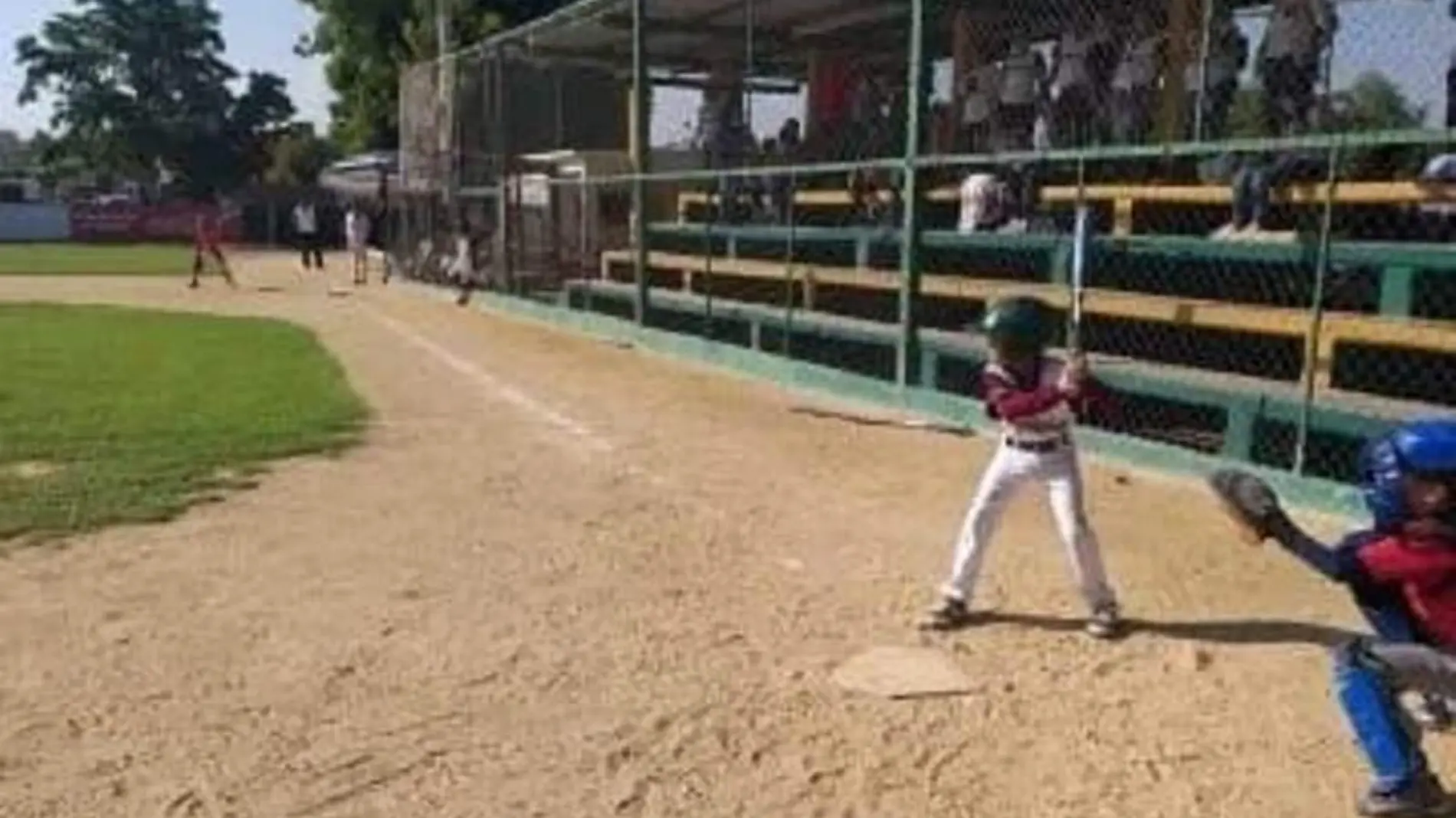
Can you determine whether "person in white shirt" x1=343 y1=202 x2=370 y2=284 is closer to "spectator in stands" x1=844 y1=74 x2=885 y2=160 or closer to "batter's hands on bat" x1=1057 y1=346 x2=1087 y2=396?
"spectator in stands" x1=844 y1=74 x2=885 y2=160

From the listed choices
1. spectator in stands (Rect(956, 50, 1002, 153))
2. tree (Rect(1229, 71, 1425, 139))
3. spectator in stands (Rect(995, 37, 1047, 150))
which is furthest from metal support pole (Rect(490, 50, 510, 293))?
tree (Rect(1229, 71, 1425, 139))

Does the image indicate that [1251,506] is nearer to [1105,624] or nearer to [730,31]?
[1105,624]

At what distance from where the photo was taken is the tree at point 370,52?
45.1 m

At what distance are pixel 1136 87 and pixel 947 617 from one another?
286 inches

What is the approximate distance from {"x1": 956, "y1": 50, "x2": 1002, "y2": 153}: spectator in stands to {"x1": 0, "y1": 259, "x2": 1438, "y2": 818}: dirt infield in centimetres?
557

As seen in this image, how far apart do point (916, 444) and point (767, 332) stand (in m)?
5.70

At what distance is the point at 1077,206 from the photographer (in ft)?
35.8

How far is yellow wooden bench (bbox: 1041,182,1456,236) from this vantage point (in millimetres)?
8891

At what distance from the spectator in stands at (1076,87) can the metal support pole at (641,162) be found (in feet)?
18.5

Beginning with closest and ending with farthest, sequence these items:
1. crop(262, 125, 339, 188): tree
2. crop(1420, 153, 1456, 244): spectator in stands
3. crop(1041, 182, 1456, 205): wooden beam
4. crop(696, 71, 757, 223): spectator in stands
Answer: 1. crop(1420, 153, 1456, 244): spectator in stands
2. crop(1041, 182, 1456, 205): wooden beam
3. crop(696, 71, 757, 223): spectator in stands
4. crop(262, 125, 339, 188): tree

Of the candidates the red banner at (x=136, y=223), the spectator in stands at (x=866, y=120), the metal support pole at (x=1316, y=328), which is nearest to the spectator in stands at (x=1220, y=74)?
the metal support pole at (x=1316, y=328)

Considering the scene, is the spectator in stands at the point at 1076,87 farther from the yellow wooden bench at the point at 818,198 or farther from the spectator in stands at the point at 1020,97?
the yellow wooden bench at the point at 818,198

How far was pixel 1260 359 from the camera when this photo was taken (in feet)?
34.2

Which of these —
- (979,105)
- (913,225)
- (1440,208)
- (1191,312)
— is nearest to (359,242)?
(979,105)
